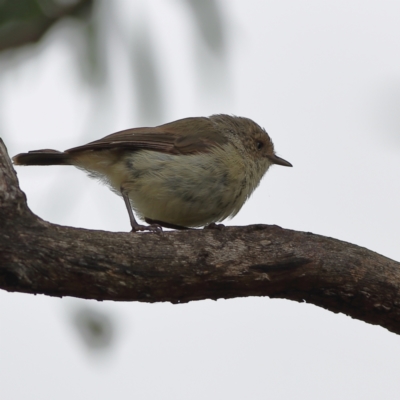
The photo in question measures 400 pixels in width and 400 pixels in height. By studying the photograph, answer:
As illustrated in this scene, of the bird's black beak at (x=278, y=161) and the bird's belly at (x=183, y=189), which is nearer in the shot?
the bird's belly at (x=183, y=189)

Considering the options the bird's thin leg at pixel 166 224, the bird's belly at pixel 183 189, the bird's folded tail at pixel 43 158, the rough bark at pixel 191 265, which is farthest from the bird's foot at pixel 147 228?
the bird's folded tail at pixel 43 158

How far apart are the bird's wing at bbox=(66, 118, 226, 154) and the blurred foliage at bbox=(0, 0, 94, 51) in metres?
1.71

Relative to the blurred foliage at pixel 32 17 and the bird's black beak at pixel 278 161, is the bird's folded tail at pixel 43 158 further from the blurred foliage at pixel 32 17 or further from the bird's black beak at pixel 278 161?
the blurred foliage at pixel 32 17

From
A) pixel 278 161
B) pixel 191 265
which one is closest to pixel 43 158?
pixel 278 161

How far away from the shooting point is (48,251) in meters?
3.48

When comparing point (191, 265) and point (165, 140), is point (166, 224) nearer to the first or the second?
point (165, 140)

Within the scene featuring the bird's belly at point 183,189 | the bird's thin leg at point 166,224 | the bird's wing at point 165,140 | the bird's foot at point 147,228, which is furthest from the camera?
the bird's thin leg at point 166,224

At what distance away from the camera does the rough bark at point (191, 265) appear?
3455 mm

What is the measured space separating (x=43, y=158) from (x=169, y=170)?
3.77 ft

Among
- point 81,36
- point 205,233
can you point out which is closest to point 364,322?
point 205,233

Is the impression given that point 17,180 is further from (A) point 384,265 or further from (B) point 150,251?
(A) point 384,265

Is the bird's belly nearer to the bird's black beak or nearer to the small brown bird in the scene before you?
the small brown bird

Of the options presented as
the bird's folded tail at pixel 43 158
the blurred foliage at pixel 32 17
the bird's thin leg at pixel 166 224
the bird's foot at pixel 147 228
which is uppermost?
the blurred foliage at pixel 32 17

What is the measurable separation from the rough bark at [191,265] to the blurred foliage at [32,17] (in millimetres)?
679
